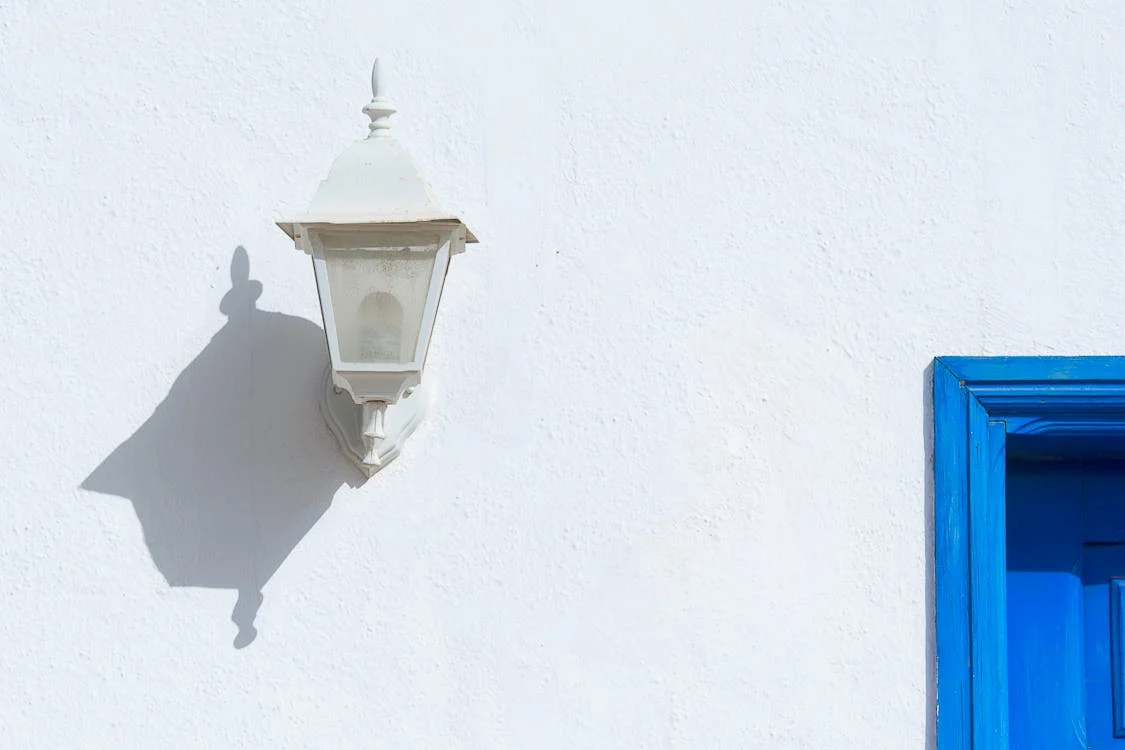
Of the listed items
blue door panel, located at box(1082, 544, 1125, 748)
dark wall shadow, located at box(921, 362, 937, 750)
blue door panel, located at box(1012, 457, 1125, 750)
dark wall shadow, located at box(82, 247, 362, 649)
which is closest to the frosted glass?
dark wall shadow, located at box(82, 247, 362, 649)

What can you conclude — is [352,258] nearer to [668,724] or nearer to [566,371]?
[566,371]

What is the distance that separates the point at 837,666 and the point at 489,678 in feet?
1.89

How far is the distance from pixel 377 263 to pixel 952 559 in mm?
1053

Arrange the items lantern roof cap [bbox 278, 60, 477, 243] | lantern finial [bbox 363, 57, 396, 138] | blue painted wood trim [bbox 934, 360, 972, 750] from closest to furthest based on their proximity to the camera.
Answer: lantern roof cap [bbox 278, 60, 477, 243]
lantern finial [bbox 363, 57, 396, 138]
blue painted wood trim [bbox 934, 360, 972, 750]

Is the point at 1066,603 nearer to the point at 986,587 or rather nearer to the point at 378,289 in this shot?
the point at 986,587

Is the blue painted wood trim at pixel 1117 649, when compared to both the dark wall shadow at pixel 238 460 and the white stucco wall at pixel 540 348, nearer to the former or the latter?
the white stucco wall at pixel 540 348

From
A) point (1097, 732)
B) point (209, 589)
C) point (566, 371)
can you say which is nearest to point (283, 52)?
point (566, 371)

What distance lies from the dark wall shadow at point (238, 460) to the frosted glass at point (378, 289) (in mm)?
298

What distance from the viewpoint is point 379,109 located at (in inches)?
80.4

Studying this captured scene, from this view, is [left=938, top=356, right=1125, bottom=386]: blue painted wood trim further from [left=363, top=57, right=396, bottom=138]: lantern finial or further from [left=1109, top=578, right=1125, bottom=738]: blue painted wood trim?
[left=363, top=57, right=396, bottom=138]: lantern finial

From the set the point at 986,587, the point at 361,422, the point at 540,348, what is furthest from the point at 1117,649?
the point at 361,422

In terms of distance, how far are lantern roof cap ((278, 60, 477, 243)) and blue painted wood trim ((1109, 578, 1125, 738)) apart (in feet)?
4.35

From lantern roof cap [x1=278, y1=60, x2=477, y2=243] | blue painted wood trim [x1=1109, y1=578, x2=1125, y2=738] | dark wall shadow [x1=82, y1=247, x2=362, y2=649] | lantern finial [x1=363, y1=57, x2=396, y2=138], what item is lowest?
blue painted wood trim [x1=1109, y1=578, x2=1125, y2=738]

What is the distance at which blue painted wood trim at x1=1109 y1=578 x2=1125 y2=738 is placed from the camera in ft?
7.65
